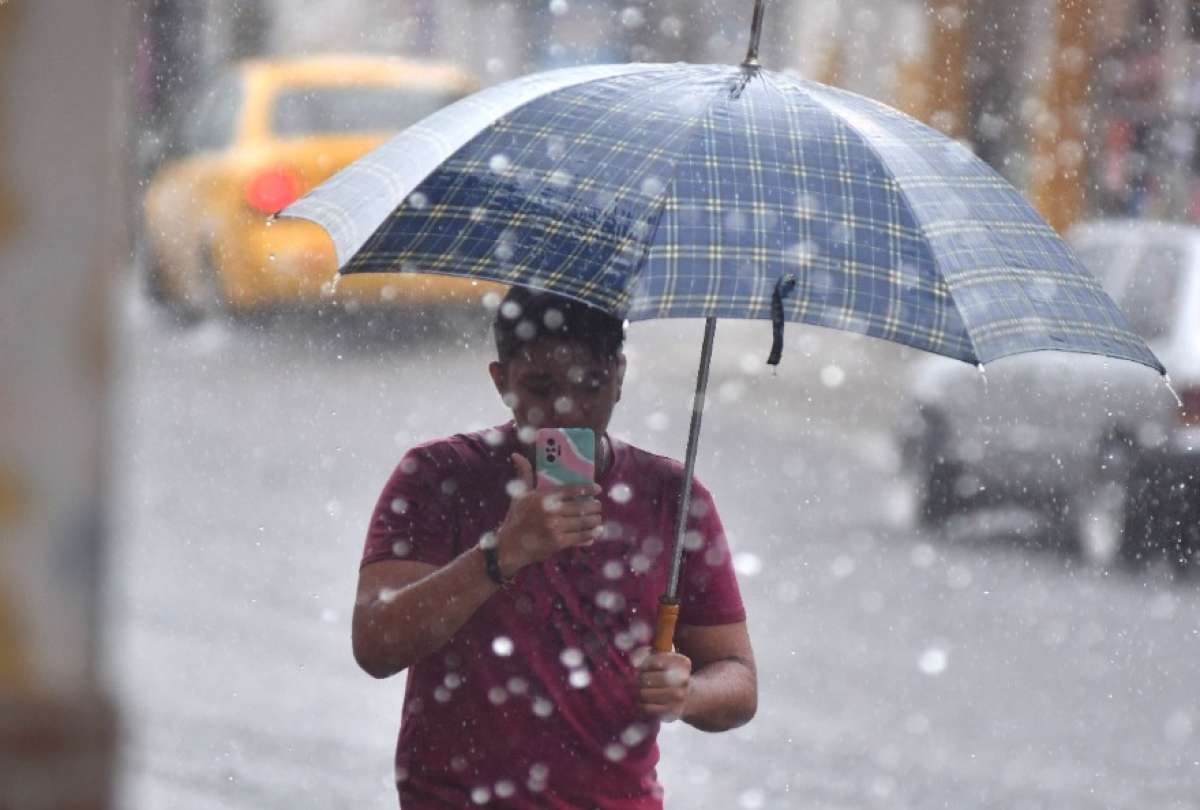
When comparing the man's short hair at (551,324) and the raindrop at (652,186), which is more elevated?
the raindrop at (652,186)

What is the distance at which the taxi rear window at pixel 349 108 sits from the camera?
569 inches

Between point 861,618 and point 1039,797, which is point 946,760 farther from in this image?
point 861,618

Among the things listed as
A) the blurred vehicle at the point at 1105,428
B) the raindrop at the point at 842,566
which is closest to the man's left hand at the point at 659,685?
the raindrop at the point at 842,566

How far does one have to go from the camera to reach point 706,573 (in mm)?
2840

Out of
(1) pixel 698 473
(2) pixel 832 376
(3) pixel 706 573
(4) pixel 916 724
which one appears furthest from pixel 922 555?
(2) pixel 832 376

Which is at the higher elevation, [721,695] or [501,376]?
[501,376]

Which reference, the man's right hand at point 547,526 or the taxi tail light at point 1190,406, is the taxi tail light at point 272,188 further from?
the man's right hand at point 547,526

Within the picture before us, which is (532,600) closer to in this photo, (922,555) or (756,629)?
(756,629)

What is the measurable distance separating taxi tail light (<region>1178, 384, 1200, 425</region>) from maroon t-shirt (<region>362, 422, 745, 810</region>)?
6.48 m

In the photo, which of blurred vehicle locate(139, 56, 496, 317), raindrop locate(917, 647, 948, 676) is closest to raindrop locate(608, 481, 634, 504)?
raindrop locate(917, 647, 948, 676)

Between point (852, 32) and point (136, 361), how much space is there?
12.0 metres

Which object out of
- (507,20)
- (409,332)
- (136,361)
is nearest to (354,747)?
(136,361)

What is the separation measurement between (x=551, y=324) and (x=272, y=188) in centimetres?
1133

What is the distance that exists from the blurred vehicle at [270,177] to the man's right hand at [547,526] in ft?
36.3
